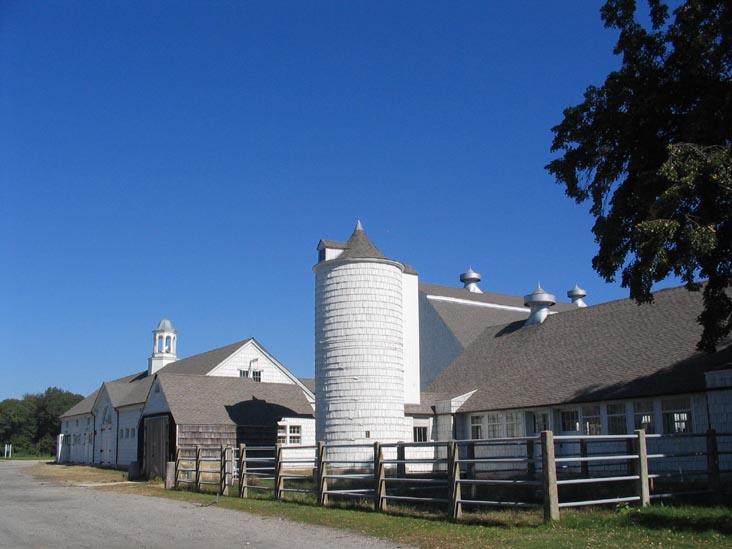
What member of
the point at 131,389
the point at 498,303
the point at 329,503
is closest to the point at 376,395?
the point at 329,503

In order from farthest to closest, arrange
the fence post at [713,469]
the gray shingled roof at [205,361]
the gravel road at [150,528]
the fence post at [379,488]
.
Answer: the gray shingled roof at [205,361] < the fence post at [379,488] < the fence post at [713,469] < the gravel road at [150,528]

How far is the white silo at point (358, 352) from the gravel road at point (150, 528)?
394 inches

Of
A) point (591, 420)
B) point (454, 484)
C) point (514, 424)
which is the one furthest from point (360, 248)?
point (454, 484)

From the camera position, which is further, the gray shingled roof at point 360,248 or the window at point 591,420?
the gray shingled roof at point 360,248

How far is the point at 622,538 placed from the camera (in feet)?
39.7

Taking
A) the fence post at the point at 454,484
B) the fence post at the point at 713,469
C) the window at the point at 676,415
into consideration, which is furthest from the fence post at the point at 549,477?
the window at the point at 676,415

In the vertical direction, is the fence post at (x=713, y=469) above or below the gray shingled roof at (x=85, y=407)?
below

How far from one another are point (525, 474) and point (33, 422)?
95813 millimetres

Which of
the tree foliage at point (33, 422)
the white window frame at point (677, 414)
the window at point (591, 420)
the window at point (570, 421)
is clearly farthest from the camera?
the tree foliage at point (33, 422)

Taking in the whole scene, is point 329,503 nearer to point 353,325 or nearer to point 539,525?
point 539,525

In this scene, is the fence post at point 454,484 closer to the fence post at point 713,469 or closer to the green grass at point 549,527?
the green grass at point 549,527

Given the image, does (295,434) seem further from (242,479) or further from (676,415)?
(676,415)

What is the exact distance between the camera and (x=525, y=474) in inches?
980

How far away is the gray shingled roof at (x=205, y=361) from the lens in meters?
48.0
